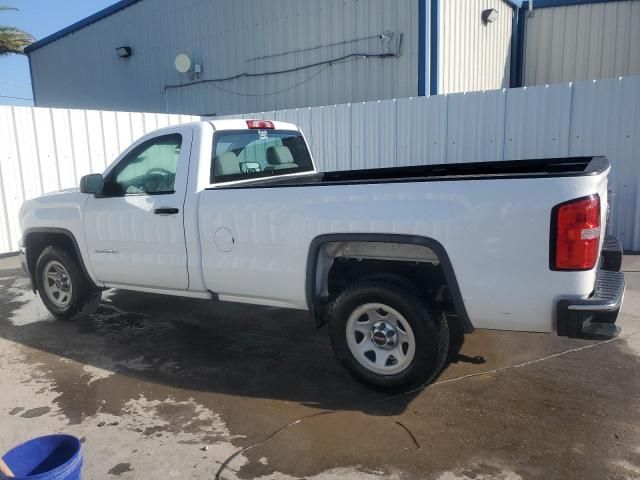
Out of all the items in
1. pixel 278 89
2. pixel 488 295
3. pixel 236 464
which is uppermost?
pixel 278 89

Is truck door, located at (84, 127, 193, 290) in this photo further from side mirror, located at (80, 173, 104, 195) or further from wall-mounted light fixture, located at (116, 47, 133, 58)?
wall-mounted light fixture, located at (116, 47, 133, 58)

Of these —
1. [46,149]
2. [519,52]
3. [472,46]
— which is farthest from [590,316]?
[519,52]

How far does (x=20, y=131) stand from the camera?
8.95 m

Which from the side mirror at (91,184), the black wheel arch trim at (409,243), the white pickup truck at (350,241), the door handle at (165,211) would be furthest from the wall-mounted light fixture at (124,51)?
the black wheel arch trim at (409,243)

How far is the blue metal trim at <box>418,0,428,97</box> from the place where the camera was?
35.2 feet

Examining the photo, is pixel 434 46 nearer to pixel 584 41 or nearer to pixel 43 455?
pixel 584 41

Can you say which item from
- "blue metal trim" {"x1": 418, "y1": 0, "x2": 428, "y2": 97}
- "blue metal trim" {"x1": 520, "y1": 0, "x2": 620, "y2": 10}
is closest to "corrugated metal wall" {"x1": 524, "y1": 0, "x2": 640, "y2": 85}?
"blue metal trim" {"x1": 520, "y1": 0, "x2": 620, "y2": 10}

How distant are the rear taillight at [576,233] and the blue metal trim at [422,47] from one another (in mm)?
8729

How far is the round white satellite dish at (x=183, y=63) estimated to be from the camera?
14578 mm

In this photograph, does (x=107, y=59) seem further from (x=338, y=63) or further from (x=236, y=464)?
(x=236, y=464)

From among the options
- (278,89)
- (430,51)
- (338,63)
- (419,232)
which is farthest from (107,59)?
(419,232)

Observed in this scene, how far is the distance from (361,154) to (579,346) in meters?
5.85

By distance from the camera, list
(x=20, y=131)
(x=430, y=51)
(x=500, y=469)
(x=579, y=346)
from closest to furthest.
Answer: (x=500, y=469)
(x=579, y=346)
(x=20, y=131)
(x=430, y=51)

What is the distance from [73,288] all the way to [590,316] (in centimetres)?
466
